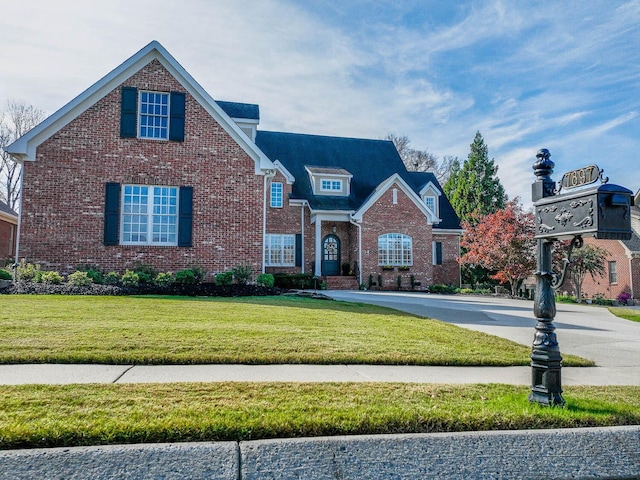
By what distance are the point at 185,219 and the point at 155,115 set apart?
11.7 ft

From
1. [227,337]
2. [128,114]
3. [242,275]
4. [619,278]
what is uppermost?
[128,114]

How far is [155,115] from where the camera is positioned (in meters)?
14.6

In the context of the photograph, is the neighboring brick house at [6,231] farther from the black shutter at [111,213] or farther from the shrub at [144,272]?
the shrub at [144,272]

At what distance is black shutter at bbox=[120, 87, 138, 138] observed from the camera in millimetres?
14172

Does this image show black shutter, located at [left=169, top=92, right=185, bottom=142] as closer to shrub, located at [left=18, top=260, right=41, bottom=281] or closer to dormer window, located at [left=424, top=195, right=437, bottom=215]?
shrub, located at [left=18, top=260, right=41, bottom=281]

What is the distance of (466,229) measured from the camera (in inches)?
957

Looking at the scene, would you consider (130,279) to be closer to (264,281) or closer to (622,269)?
(264,281)

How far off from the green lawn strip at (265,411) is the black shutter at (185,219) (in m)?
10.8

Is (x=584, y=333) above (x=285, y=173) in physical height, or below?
below

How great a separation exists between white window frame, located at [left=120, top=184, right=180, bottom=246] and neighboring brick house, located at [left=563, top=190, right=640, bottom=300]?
71.6ft

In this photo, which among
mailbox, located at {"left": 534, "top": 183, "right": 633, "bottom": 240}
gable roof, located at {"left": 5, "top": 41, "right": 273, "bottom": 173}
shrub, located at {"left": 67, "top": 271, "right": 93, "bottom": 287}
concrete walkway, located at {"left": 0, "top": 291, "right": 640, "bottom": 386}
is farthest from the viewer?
gable roof, located at {"left": 5, "top": 41, "right": 273, "bottom": 173}

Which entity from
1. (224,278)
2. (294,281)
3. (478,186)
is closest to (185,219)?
(224,278)

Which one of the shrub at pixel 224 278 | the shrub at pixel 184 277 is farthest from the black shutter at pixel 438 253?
the shrub at pixel 184 277

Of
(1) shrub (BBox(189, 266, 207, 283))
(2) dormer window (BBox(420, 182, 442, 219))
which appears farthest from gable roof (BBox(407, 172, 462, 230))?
(1) shrub (BBox(189, 266, 207, 283))
